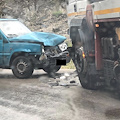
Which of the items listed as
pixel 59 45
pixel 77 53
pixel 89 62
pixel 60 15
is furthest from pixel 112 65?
pixel 60 15

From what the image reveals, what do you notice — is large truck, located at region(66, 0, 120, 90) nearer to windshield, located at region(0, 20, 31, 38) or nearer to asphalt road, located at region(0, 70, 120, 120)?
asphalt road, located at region(0, 70, 120, 120)

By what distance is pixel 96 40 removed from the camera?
713 centimetres

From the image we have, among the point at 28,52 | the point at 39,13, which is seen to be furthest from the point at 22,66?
the point at 39,13

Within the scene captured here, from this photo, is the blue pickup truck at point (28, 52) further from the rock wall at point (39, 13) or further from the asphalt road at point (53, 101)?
the rock wall at point (39, 13)

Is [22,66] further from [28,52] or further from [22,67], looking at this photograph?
[28,52]

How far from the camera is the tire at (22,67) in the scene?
10055 mm

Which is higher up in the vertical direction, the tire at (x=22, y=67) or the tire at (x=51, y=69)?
the tire at (x=22, y=67)

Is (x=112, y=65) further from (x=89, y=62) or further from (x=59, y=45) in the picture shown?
(x=59, y=45)

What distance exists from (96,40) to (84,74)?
4.03ft

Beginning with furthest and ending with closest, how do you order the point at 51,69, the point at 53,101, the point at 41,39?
1. the point at 51,69
2. the point at 41,39
3. the point at 53,101

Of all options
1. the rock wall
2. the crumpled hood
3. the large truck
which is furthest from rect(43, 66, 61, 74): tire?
the rock wall

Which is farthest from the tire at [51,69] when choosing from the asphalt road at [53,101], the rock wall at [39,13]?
the rock wall at [39,13]

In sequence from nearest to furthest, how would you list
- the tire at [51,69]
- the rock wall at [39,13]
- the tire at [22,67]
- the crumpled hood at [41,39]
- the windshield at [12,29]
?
1. the tire at [22,67]
2. the crumpled hood at [41,39]
3. the windshield at [12,29]
4. the tire at [51,69]
5. the rock wall at [39,13]

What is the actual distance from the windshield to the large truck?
262cm
